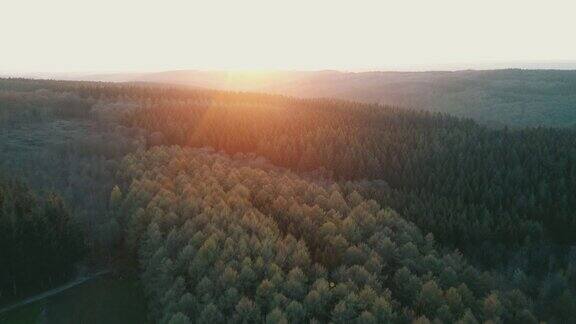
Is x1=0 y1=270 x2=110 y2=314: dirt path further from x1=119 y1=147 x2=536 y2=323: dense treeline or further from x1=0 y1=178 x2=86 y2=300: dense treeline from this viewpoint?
x1=119 y1=147 x2=536 y2=323: dense treeline

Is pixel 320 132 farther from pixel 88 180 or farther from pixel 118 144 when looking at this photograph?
pixel 88 180

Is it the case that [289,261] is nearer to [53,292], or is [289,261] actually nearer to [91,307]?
[91,307]

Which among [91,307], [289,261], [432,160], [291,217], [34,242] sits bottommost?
[91,307]

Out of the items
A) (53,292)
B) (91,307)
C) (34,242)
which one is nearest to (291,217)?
(91,307)

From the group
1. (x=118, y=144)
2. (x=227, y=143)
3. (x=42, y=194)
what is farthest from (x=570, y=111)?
(x=42, y=194)

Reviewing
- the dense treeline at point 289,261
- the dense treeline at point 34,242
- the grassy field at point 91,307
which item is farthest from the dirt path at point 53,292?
the dense treeline at point 289,261

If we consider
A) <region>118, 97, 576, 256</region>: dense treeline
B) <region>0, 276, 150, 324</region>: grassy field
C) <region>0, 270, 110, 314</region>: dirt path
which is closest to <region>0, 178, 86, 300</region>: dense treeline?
<region>0, 270, 110, 314</region>: dirt path
